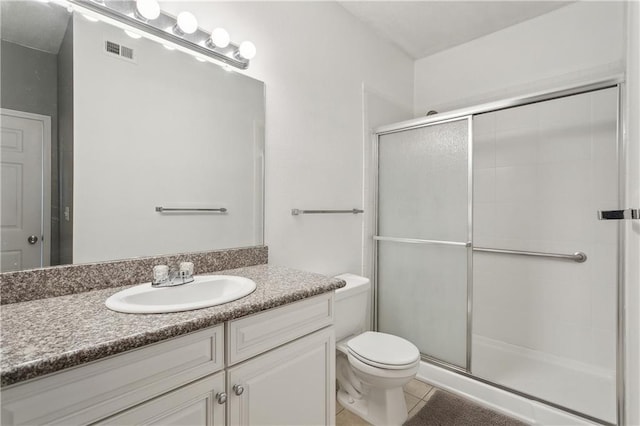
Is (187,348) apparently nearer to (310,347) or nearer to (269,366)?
(269,366)

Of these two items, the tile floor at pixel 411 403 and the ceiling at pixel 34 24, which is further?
the tile floor at pixel 411 403

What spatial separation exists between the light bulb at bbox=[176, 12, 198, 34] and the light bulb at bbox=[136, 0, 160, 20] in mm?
88

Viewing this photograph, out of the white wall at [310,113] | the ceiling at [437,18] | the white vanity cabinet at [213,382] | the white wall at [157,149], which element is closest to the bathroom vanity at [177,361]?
the white vanity cabinet at [213,382]

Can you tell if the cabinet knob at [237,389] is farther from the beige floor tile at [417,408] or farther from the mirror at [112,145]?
the beige floor tile at [417,408]

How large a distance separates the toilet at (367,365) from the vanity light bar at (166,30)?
4.50 ft

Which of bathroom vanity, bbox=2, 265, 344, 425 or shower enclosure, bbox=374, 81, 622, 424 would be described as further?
shower enclosure, bbox=374, 81, 622, 424

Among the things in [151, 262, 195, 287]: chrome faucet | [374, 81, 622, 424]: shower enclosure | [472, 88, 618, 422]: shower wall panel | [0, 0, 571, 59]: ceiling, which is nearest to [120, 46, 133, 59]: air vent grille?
[151, 262, 195, 287]: chrome faucet

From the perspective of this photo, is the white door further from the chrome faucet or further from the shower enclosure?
the shower enclosure

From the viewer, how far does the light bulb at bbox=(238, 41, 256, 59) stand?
4.60 ft

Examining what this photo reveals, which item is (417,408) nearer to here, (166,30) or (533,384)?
(533,384)

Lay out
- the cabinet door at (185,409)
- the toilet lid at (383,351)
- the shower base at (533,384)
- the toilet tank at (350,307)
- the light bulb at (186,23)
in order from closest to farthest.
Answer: the cabinet door at (185,409) < the light bulb at (186,23) < the toilet lid at (383,351) < the shower base at (533,384) < the toilet tank at (350,307)

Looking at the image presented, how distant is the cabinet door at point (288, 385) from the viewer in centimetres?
91

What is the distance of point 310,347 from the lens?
1.12 m

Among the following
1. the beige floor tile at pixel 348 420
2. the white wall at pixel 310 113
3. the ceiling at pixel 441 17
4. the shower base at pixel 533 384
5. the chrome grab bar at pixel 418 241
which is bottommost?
the beige floor tile at pixel 348 420
